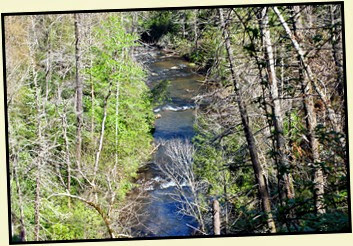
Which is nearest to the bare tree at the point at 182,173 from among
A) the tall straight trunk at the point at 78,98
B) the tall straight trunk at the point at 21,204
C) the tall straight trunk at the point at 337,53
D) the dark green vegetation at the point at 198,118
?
the dark green vegetation at the point at 198,118

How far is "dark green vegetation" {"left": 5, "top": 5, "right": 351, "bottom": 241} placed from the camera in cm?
405

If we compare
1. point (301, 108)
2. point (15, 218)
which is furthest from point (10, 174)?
point (301, 108)

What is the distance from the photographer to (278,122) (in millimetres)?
4188

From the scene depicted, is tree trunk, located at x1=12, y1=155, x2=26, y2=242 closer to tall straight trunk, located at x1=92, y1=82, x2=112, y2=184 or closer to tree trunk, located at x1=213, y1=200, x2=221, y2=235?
tall straight trunk, located at x1=92, y1=82, x2=112, y2=184

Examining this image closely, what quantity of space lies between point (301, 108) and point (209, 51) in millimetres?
1028

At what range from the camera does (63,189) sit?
4.60 m

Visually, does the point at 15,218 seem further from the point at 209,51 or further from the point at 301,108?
the point at 301,108

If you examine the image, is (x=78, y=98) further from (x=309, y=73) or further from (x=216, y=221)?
(x=309, y=73)

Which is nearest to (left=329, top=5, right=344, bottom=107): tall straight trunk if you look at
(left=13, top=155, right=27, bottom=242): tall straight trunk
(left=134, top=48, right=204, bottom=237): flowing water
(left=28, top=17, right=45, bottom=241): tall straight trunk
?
(left=134, top=48, right=204, bottom=237): flowing water

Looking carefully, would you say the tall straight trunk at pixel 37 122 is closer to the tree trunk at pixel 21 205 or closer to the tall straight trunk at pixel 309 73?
the tree trunk at pixel 21 205

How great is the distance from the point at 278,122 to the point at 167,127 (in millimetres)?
1180

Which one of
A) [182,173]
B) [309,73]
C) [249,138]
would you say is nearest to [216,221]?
[182,173]

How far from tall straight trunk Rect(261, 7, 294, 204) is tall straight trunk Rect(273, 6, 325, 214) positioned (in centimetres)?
20

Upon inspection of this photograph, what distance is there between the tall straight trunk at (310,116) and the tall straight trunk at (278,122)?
20 cm
